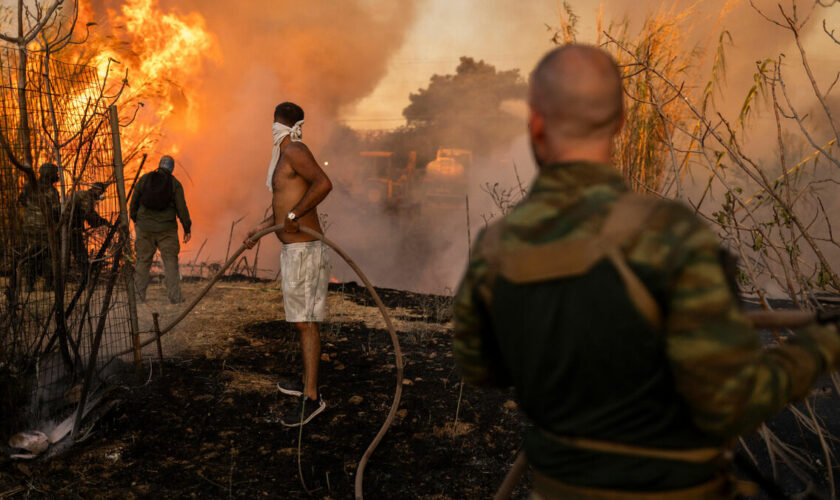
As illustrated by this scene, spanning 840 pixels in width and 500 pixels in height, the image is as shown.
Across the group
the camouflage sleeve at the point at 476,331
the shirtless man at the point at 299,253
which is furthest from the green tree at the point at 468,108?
the camouflage sleeve at the point at 476,331

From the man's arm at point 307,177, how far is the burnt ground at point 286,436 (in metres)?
1.54

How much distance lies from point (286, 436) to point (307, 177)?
1766mm

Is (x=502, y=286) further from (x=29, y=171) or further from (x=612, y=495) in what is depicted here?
(x=29, y=171)

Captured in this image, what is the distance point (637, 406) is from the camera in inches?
48.5

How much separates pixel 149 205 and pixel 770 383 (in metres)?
7.62

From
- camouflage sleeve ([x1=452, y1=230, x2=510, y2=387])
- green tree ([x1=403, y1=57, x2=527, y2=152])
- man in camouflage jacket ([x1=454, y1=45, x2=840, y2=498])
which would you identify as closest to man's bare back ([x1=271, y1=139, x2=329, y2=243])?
camouflage sleeve ([x1=452, y1=230, x2=510, y2=387])

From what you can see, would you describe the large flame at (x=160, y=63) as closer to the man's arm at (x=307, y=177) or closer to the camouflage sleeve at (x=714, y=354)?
the man's arm at (x=307, y=177)

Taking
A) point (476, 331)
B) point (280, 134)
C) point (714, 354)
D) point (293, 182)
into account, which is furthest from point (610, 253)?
point (280, 134)

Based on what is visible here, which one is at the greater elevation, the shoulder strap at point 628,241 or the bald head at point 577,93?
the bald head at point 577,93

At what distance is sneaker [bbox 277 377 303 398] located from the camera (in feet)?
15.7

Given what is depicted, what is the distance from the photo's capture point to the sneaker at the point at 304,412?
432 cm

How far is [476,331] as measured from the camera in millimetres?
1447

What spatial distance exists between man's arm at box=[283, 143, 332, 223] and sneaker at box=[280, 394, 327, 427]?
1316 mm

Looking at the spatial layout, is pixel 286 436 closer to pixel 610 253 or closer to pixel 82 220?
pixel 82 220
